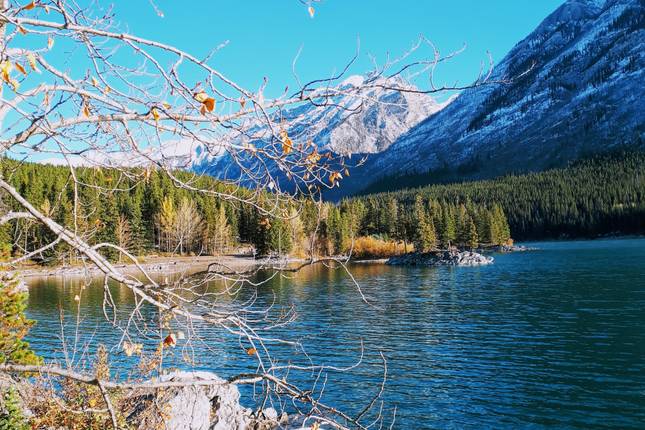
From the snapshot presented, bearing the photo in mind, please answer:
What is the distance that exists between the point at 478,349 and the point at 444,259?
6301cm

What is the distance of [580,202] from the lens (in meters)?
161

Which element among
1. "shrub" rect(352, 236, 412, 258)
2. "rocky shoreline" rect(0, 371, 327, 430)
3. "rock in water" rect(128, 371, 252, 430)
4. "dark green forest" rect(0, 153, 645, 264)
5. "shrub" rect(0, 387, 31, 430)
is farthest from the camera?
Answer: "shrub" rect(352, 236, 412, 258)

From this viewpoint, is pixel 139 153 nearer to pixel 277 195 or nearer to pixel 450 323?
pixel 277 195

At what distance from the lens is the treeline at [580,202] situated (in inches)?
5728

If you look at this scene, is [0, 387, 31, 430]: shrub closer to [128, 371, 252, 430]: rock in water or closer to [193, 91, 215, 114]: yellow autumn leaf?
[128, 371, 252, 430]: rock in water

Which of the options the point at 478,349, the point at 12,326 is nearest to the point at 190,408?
the point at 12,326

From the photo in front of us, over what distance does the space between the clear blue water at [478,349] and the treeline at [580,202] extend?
117 meters

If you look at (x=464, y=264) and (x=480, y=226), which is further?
(x=480, y=226)

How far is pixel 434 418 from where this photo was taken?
14633 millimetres

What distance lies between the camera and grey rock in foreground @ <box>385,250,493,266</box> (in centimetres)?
7936

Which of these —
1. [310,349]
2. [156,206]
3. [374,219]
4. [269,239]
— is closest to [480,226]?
[374,219]

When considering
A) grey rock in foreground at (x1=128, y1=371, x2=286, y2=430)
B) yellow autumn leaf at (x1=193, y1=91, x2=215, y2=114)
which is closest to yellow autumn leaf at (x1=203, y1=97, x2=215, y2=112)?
yellow autumn leaf at (x1=193, y1=91, x2=215, y2=114)

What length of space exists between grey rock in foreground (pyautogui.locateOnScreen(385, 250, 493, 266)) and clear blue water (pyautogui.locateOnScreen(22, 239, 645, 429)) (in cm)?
3587

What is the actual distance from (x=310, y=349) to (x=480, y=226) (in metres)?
105
